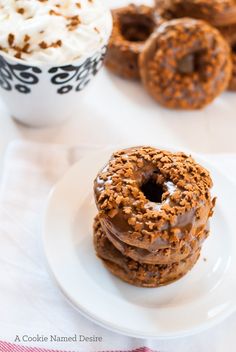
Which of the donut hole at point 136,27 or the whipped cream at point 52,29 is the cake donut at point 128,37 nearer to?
the donut hole at point 136,27

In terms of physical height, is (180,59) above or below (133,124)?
above

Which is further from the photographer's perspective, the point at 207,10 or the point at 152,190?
the point at 207,10

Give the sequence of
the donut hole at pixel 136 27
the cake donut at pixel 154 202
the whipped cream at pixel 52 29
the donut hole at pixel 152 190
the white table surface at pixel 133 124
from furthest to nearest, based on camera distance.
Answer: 1. the donut hole at pixel 136 27
2. the white table surface at pixel 133 124
3. the whipped cream at pixel 52 29
4. the donut hole at pixel 152 190
5. the cake donut at pixel 154 202

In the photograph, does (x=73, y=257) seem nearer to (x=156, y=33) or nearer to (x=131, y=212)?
(x=131, y=212)

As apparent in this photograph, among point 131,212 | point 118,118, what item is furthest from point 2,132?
point 131,212

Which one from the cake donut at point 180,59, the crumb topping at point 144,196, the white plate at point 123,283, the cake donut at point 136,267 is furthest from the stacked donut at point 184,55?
the cake donut at point 136,267

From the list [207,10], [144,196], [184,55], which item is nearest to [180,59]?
[184,55]

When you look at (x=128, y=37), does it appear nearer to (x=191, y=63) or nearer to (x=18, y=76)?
(x=191, y=63)
